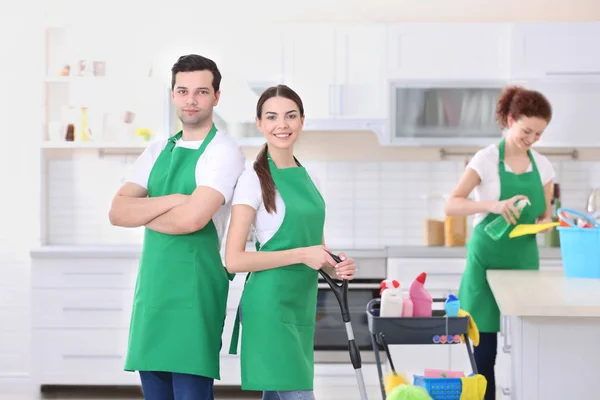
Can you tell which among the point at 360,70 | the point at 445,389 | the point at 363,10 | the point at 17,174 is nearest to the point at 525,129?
the point at 445,389

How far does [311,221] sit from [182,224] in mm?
376

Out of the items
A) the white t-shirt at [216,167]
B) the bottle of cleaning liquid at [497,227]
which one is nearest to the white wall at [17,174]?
the bottle of cleaning liquid at [497,227]

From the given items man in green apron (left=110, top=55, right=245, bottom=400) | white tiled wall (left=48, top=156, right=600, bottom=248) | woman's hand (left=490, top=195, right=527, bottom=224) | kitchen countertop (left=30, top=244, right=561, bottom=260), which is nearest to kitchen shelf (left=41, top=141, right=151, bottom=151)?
white tiled wall (left=48, top=156, right=600, bottom=248)

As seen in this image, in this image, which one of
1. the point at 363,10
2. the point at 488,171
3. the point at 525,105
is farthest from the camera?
the point at 363,10

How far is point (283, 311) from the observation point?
2.43m

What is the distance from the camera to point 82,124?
214 inches

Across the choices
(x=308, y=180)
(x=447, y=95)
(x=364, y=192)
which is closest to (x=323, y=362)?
(x=364, y=192)

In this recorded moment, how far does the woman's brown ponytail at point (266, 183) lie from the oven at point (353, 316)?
2.60 meters

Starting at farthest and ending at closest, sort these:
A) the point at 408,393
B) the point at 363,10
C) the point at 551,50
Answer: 1. the point at 363,10
2. the point at 551,50
3. the point at 408,393

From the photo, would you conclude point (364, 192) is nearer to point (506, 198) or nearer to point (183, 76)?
point (506, 198)

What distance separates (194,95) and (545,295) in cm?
123

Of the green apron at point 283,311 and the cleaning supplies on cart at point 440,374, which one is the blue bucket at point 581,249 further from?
the green apron at point 283,311

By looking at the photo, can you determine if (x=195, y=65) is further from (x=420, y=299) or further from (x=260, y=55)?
(x=260, y=55)

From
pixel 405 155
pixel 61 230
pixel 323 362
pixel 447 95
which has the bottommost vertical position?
pixel 323 362
